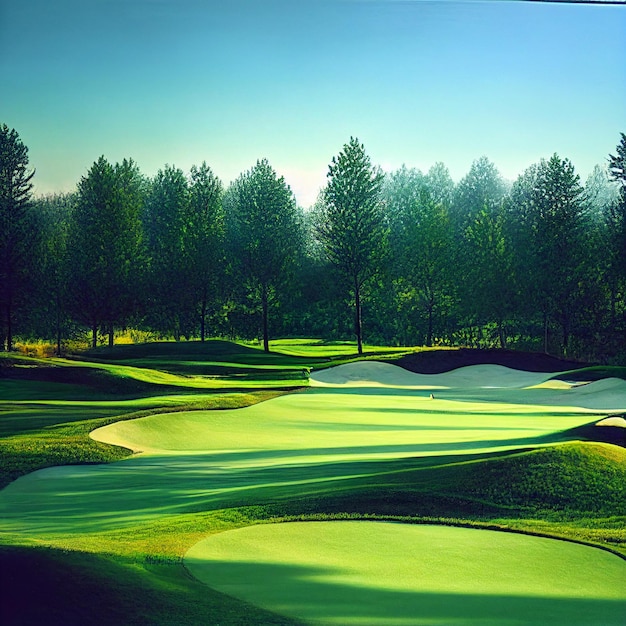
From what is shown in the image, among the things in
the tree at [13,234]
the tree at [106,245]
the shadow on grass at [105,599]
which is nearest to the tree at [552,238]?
the tree at [106,245]

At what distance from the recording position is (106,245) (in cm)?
587

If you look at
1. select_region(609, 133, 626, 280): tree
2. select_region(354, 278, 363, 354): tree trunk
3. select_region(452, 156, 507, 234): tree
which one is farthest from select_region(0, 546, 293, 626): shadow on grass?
select_region(609, 133, 626, 280): tree

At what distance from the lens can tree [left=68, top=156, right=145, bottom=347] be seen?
5770mm

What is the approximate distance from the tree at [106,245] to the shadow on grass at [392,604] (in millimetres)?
2367

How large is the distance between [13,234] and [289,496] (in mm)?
2748

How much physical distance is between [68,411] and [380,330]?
2.46 metres

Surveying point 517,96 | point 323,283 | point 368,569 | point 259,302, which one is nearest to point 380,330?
point 323,283

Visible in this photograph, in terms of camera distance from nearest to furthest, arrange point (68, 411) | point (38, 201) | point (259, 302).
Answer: point (68, 411)
point (38, 201)
point (259, 302)

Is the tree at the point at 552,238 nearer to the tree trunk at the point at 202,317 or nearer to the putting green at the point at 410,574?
the tree trunk at the point at 202,317

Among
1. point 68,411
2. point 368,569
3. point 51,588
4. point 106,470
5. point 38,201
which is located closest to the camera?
point 51,588

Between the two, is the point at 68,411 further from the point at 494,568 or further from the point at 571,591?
the point at 571,591

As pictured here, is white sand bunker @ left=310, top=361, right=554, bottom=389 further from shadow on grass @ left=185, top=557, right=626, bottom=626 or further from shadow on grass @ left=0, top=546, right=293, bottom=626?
shadow on grass @ left=0, top=546, right=293, bottom=626

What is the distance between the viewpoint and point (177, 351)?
5.96m

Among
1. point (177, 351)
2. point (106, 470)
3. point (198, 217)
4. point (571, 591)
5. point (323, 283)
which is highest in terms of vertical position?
point (198, 217)
